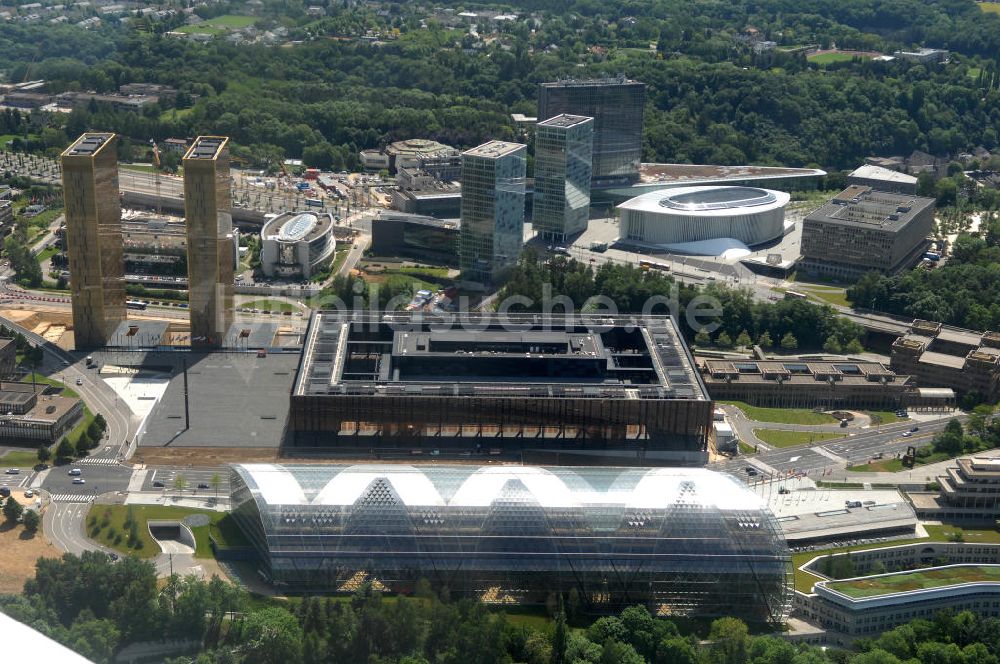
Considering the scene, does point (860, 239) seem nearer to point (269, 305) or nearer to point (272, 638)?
Result: point (269, 305)

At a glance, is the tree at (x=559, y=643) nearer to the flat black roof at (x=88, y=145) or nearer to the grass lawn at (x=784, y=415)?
the grass lawn at (x=784, y=415)

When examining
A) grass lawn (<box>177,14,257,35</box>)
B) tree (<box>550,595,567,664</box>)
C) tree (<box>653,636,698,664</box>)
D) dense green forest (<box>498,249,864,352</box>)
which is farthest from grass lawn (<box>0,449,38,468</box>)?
grass lawn (<box>177,14,257,35</box>)

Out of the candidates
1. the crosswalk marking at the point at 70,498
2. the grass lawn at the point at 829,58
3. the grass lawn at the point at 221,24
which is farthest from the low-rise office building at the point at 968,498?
the grass lawn at the point at 221,24

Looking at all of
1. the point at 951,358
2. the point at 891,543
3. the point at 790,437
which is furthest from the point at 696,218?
the point at 891,543

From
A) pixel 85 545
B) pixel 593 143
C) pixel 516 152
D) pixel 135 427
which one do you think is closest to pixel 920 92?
pixel 593 143

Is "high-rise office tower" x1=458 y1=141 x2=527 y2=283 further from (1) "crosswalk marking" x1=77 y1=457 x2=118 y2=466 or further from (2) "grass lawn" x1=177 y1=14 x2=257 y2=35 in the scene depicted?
(2) "grass lawn" x1=177 y1=14 x2=257 y2=35
